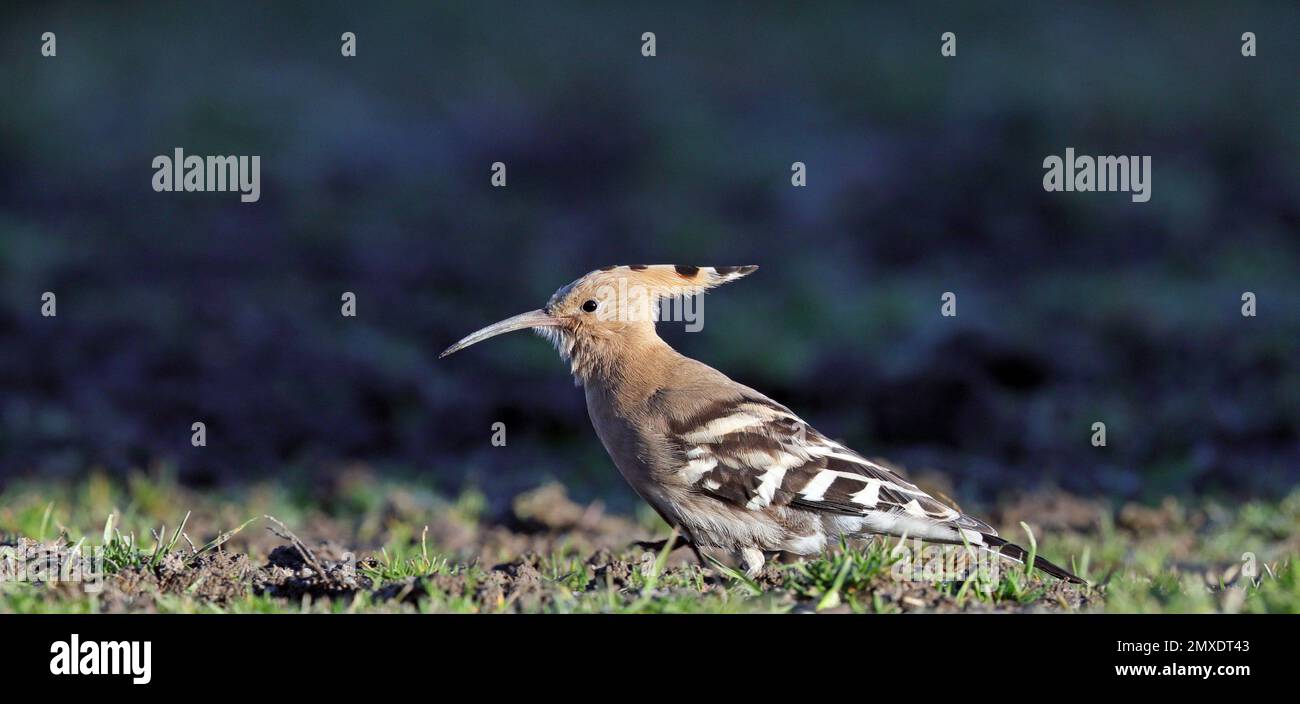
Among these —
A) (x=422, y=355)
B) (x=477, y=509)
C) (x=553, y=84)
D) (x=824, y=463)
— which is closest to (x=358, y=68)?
(x=553, y=84)

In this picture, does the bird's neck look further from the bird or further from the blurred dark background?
the blurred dark background

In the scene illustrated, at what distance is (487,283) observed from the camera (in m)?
8.69

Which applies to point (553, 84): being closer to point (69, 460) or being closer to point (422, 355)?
point (422, 355)

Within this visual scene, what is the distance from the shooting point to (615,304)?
15.2 ft

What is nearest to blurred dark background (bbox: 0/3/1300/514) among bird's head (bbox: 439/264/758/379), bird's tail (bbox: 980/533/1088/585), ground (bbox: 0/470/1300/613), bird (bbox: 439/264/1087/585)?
ground (bbox: 0/470/1300/613)

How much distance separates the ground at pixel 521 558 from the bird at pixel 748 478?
0.32ft

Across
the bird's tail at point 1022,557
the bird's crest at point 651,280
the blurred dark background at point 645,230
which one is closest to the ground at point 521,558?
the bird's tail at point 1022,557

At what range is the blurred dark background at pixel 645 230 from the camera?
6.96 metres

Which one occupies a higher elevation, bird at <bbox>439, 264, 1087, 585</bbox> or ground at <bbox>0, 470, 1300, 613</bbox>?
bird at <bbox>439, 264, 1087, 585</bbox>

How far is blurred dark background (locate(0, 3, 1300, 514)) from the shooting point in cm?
696

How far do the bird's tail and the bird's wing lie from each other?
0.17ft

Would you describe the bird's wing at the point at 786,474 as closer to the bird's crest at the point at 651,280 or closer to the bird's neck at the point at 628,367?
the bird's neck at the point at 628,367

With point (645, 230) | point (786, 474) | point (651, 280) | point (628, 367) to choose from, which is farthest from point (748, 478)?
point (645, 230)
